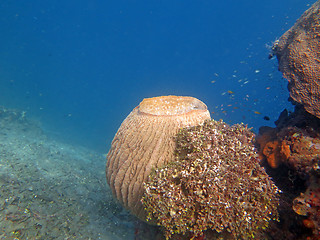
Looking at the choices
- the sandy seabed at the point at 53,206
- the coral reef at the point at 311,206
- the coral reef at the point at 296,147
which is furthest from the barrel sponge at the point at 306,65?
the sandy seabed at the point at 53,206

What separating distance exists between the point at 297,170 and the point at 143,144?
2818 millimetres

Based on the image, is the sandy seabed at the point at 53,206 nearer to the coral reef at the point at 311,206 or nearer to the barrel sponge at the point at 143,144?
the barrel sponge at the point at 143,144

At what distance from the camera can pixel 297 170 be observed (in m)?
3.28

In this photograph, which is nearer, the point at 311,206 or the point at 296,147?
the point at 311,206

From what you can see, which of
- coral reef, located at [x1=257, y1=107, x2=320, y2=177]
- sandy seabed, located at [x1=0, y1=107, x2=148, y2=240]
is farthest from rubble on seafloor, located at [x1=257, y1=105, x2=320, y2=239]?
sandy seabed, located at [x1=0, y1=107, x2=148, y2=240]

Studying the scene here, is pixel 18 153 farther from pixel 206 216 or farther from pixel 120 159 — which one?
pixel 206 216

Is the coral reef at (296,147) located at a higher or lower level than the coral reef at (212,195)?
higher

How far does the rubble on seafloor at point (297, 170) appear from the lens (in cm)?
257

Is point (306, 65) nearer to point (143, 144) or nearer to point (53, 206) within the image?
point (143, 144)

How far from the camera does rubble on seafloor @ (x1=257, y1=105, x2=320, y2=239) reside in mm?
2574

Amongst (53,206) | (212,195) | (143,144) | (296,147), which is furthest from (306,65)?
(53,206)

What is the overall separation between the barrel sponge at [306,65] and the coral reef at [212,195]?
1.99 metres

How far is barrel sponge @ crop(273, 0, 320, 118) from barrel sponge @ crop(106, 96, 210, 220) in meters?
2.01

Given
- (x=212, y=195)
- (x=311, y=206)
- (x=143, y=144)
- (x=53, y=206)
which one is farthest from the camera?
(x=53, y=206)
